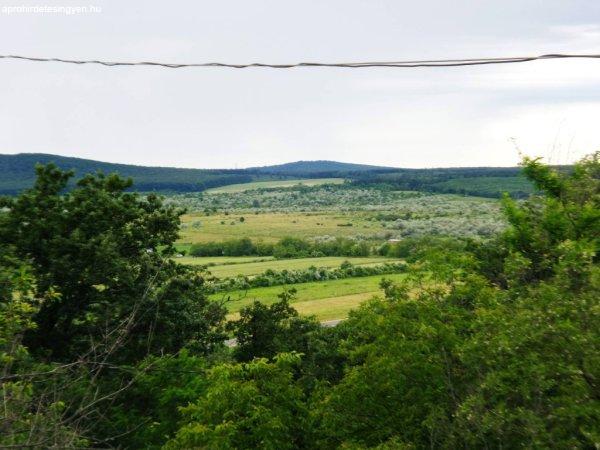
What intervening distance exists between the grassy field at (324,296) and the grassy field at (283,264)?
400 inches

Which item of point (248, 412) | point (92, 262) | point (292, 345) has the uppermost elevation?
point (92, 262)

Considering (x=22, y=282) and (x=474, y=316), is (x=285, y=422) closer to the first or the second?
(x=474, y=316)

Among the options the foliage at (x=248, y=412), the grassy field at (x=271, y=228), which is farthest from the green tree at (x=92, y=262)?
the grassy field at (x=271, y=228)

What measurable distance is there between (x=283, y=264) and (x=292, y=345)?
68.3 meters

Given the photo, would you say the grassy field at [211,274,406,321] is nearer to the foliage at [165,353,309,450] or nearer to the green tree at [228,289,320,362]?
the green tree at [228,289,320,362]

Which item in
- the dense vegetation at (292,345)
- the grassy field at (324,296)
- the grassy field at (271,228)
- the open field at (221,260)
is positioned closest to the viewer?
the dense vegetation at (292,345)

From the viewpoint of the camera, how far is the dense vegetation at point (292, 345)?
478 inches

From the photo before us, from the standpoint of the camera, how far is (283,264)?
101500 mm

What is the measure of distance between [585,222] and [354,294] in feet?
175

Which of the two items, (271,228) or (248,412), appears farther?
(271,228)

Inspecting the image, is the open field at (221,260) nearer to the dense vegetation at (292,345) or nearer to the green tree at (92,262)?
the dense vegetation at (292,345)

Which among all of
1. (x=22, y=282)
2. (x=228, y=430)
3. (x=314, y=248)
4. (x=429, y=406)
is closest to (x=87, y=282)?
(x=22, y=282)

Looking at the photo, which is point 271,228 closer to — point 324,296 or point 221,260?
point 221,260

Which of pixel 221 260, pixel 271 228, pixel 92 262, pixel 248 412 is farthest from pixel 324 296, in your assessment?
pixel 271 228
